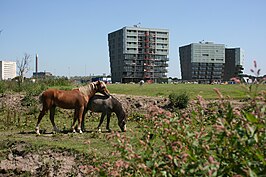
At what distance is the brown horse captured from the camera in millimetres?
12859

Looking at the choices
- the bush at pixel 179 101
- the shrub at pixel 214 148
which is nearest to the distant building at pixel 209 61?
the bush at pixel 179 101

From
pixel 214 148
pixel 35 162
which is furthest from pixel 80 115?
pixel 214 148

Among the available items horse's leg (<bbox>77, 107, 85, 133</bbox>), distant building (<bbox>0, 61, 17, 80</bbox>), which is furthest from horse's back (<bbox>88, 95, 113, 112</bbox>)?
distant building (<bbox>0, 61, 17, 80</bbox>)

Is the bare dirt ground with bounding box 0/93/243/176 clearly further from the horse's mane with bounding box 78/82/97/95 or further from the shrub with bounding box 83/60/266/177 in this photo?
the shrub with bounding box 83/60/266/177

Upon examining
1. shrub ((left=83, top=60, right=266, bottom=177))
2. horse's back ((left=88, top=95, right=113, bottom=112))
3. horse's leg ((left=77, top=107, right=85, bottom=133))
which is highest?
shrub ((left=83, top=60, right=266, bottom=177))

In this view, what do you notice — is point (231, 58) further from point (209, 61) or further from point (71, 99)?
point (71, 99)

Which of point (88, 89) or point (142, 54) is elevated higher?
point (142, 54)

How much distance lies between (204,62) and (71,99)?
120 meters

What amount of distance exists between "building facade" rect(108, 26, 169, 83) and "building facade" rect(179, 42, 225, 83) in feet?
67.1

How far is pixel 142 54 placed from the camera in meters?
108

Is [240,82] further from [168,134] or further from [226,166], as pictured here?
[168,134]

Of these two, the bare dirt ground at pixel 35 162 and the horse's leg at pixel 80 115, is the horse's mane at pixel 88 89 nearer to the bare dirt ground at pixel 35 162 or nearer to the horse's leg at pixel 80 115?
the horse's leg at pixel 80 115

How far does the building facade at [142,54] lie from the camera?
348 feet

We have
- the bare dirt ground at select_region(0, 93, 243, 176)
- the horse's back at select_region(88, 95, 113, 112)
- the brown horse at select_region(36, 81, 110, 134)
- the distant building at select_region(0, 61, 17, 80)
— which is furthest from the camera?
the distant building at select_region(0, 61, 17, 80)
